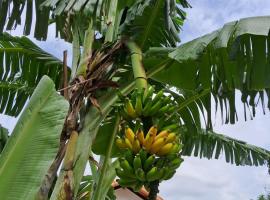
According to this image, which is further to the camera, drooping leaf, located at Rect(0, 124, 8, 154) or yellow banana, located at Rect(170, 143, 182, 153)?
drooping leaf, located at Rect(0, 124, 8, 154)

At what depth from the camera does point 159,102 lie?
156cm

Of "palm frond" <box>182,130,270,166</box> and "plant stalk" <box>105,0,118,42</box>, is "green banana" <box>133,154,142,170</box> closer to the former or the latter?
"plant stalk" <box>105,0,118,42</box>

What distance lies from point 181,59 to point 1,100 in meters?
1.76

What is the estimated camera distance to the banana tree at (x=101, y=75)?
64.4 inches

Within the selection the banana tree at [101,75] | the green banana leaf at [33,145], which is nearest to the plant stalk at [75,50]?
the banana tree at [101,75]

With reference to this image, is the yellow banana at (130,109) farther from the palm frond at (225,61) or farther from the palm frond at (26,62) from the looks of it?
the palm frond at (26,62)

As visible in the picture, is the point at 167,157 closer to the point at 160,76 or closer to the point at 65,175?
the point at 65,175

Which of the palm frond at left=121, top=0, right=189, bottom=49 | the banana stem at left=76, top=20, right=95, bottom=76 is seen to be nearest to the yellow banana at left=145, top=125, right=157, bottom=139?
the banana stem at left=76, top=20, right=95, bottom=76

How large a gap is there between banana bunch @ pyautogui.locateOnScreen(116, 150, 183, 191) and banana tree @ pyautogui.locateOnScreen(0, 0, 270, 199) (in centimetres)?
26

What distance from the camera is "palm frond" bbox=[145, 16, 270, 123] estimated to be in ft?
6.37

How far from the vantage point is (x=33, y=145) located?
160 centimetres

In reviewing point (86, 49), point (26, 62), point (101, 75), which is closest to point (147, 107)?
point (101, 75)

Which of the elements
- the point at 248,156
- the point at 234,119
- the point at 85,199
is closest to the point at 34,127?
the point at 234,119

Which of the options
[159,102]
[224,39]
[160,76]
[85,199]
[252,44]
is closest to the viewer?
[159,102]
